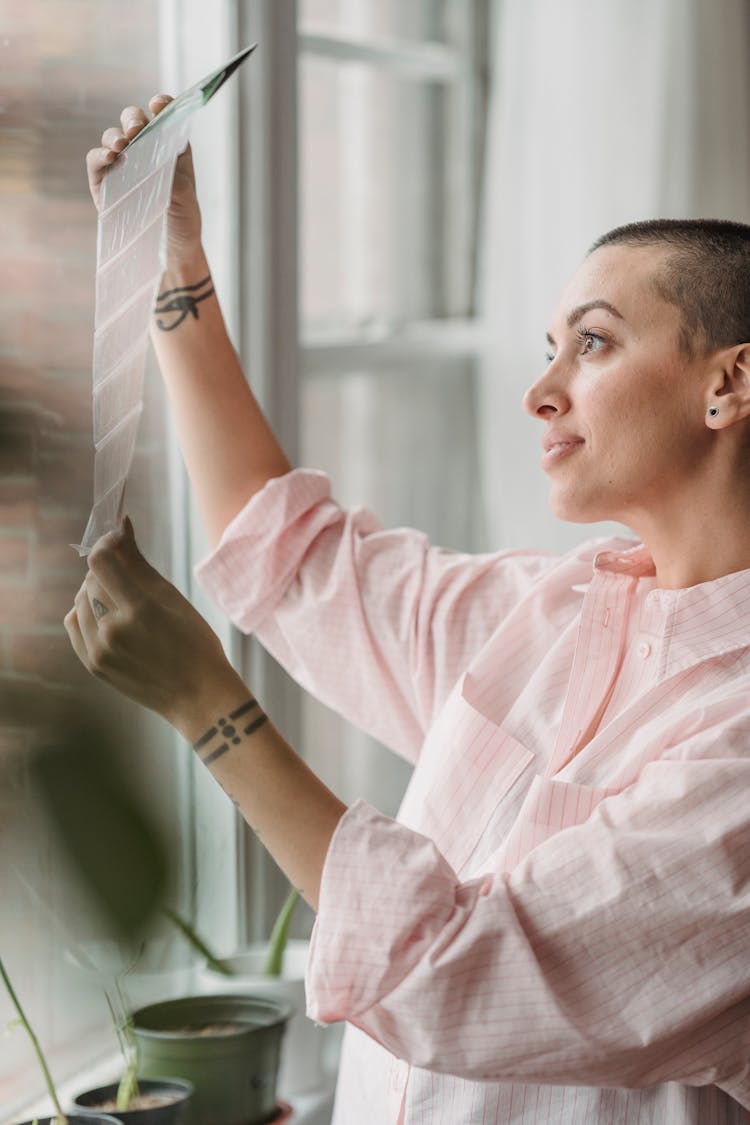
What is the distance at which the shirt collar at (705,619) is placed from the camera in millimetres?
1223

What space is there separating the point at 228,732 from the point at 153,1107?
666mm

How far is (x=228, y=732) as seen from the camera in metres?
0.96

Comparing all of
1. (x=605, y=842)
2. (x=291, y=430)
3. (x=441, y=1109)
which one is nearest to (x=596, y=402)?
(x=605, y=842)

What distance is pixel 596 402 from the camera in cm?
127

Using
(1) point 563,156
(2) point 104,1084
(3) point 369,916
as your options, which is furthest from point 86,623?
(1) point 563,156

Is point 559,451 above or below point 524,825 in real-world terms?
above

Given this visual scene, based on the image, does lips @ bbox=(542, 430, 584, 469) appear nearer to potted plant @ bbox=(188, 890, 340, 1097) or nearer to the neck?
the neck

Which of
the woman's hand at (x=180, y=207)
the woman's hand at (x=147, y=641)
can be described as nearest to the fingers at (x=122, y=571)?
the woman's hand at (x=147, y=641)

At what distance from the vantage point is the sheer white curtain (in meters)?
2.59

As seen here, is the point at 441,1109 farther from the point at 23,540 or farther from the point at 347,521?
the point at 23,540

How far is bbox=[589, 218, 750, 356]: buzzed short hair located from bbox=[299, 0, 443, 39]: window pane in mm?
1339

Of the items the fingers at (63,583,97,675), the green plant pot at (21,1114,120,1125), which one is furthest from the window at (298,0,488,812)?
the fingers at (63,583,97,675)

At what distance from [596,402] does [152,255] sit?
0.56m

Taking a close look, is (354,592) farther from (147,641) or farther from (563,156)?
(563,156)
